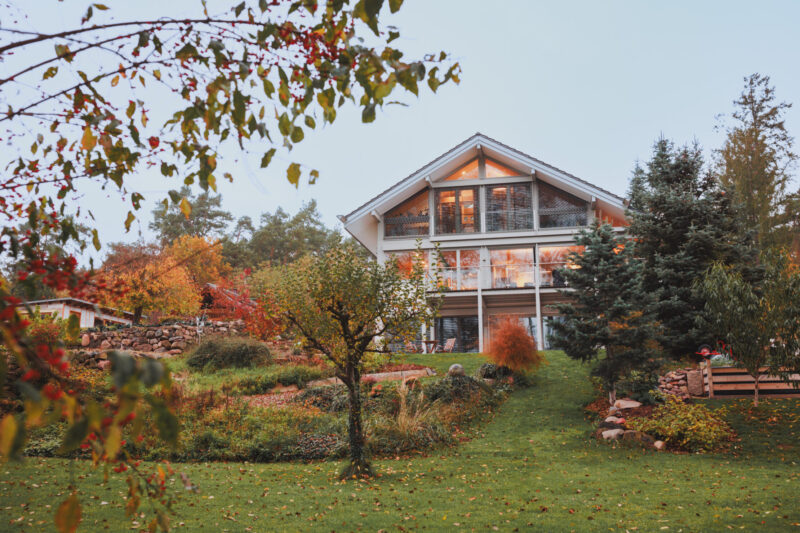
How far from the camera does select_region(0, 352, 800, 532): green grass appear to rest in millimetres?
6164

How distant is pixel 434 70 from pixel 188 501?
6783mm

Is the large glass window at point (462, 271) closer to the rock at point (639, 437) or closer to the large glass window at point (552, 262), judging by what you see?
the large glass window at point (552, 262)

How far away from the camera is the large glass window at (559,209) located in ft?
76.2

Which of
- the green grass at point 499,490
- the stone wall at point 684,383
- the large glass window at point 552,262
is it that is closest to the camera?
the green grass at point 499,490

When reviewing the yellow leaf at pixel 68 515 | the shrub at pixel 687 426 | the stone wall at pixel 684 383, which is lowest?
the shrub at pixel 687 426

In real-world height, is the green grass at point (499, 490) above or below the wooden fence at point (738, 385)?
below

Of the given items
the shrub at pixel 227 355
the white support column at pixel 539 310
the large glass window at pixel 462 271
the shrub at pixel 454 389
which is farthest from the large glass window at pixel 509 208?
the shrub at pixel 227 355

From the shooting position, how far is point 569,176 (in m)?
22.5

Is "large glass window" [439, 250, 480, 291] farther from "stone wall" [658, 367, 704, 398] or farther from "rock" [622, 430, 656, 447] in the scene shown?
"rock" [622, 430, 656, 447]

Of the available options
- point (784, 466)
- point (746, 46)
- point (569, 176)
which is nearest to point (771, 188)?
point (569, 176)

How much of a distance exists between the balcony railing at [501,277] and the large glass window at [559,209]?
2.12 meters

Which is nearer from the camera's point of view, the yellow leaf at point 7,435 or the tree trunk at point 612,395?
the yellow leaf at point 7,435

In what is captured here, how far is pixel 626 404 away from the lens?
12.5 m

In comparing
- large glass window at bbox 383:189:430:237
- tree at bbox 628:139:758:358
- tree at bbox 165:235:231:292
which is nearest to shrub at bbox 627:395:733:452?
tree at bbox 628:139:758:358
